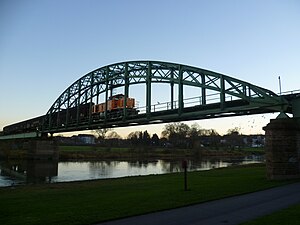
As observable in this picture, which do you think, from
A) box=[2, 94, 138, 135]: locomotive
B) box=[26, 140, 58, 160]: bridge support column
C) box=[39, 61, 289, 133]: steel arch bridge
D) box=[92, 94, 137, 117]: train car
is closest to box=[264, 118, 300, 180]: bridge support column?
box=[39, 61, 289, 133]: steel arch bridge

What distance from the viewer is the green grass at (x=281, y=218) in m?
9.11

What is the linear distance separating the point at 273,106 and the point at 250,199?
1534 centimetres

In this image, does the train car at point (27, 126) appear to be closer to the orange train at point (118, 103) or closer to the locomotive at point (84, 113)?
the locomotive at point (84, 113)

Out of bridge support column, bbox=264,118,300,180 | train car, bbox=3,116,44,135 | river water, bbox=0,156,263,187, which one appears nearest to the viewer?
bridge support column, bbox=264,118,300,180

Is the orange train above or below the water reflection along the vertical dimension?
above

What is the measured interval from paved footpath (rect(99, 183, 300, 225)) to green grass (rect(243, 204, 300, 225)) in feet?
1.71

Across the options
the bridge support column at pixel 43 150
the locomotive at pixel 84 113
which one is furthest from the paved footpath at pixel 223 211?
the bridge support column at pixel 43 150

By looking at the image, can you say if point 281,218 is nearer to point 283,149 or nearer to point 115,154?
point 283,149

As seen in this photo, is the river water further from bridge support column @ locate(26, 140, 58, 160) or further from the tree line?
the tree line

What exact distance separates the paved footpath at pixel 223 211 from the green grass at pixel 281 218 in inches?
20.5

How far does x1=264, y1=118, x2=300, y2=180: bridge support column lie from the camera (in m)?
21.9

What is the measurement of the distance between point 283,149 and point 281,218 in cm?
1366

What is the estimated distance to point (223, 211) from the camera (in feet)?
37.5

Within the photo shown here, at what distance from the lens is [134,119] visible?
5172 centimetres
